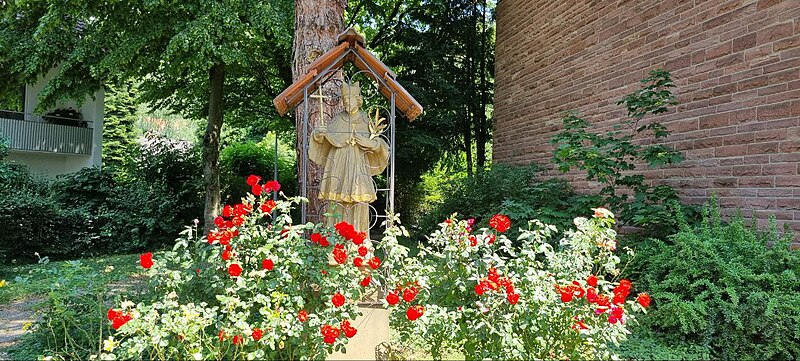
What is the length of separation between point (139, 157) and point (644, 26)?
37.7 ft

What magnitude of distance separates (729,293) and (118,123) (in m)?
25.0

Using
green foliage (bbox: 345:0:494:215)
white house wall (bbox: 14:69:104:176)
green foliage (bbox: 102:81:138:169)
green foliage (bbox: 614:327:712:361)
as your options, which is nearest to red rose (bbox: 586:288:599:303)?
green foliage (bbox: 614:327:712:361)

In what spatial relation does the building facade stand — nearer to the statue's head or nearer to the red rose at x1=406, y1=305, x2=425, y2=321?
the statue's head

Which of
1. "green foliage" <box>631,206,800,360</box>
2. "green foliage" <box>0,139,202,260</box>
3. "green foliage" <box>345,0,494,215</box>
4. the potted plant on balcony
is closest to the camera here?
"green foliage" <box>631,206,800,360</box>

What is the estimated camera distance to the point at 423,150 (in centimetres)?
1184

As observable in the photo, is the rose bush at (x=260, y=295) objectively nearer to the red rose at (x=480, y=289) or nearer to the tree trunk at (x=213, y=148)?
the red rose at (x=480, y=289)

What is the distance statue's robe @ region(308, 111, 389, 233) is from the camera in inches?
171

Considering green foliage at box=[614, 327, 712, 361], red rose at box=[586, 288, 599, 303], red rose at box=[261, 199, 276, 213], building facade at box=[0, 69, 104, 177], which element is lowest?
green foliage at box=[614, 327, 712, 361]

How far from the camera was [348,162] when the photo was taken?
439 cm

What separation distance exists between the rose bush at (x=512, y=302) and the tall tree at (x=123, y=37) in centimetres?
681

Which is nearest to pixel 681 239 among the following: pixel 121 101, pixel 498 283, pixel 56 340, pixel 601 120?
pixel 498 283

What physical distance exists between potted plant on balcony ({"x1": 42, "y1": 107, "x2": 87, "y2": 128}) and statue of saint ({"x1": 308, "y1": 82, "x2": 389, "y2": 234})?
50.1 feet

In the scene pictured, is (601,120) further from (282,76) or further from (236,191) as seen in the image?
(236,191)

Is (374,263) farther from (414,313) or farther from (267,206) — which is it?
(267,206)
